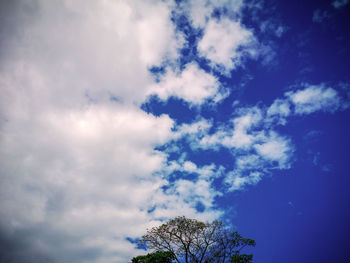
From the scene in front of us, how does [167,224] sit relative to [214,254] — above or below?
above

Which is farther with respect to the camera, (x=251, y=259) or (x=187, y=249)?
(x=187, y=249)

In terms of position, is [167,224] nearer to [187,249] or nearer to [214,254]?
[187,249]

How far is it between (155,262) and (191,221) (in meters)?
8.18

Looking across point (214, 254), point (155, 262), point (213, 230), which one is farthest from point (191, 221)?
point (155, 262)

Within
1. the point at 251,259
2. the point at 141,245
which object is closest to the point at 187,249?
the point at 141,245

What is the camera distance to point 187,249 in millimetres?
33875

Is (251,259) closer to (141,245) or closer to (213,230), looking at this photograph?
(213,230)

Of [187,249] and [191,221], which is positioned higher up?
[191,221]

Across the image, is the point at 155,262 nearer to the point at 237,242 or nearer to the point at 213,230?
the point at 213,230

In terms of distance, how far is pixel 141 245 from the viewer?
113ft

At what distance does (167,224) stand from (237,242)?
11.2 meters

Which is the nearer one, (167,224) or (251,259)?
(251,259)

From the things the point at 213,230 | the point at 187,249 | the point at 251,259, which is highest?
the point at 213,230

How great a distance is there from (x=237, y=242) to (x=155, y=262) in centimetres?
1300
